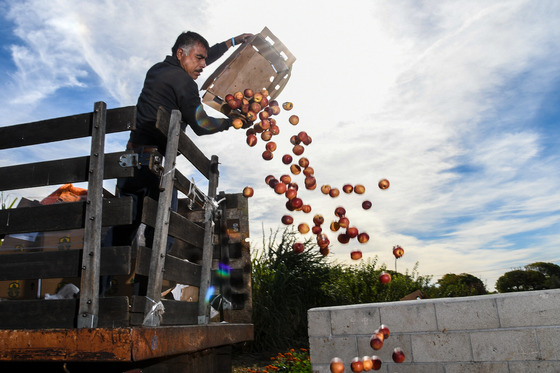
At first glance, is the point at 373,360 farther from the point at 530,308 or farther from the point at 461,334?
the point at 530,308

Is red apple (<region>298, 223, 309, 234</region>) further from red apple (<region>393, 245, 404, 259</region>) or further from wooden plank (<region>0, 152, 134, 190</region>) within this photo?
wooden plank (<region>0, 152, 134, 190</region>)

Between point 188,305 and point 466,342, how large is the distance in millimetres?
2531

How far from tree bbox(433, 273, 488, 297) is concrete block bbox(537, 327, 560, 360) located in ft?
22.4

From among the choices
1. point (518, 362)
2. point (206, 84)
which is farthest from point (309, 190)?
point (518, 362)

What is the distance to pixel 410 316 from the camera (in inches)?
157

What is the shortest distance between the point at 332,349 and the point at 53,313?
8.69 feet

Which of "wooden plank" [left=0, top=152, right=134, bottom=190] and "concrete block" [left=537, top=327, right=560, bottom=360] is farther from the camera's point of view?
"concrete block" [left=537, top=327, right=560, bottom=360]

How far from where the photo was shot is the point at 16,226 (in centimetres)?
301

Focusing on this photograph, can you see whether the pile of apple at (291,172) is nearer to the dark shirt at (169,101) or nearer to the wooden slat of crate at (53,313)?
the dark shirt at (169,101)

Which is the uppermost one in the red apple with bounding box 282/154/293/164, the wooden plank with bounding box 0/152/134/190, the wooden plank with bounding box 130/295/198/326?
the red apple with bounding box 282/154/293/164

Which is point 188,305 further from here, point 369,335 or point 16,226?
point 369,335

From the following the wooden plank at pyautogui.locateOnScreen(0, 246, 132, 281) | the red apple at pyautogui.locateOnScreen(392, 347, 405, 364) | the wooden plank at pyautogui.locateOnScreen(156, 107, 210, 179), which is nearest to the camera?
the wooden plank at pyautogui.locateOnScreen(0, 246, 132, 281)

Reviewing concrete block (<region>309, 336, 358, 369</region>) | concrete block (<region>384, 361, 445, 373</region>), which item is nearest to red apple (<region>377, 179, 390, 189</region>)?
concrete block (<region>309, 336, 358, 369</region>)

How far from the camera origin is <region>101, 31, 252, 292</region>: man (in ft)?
10.4
